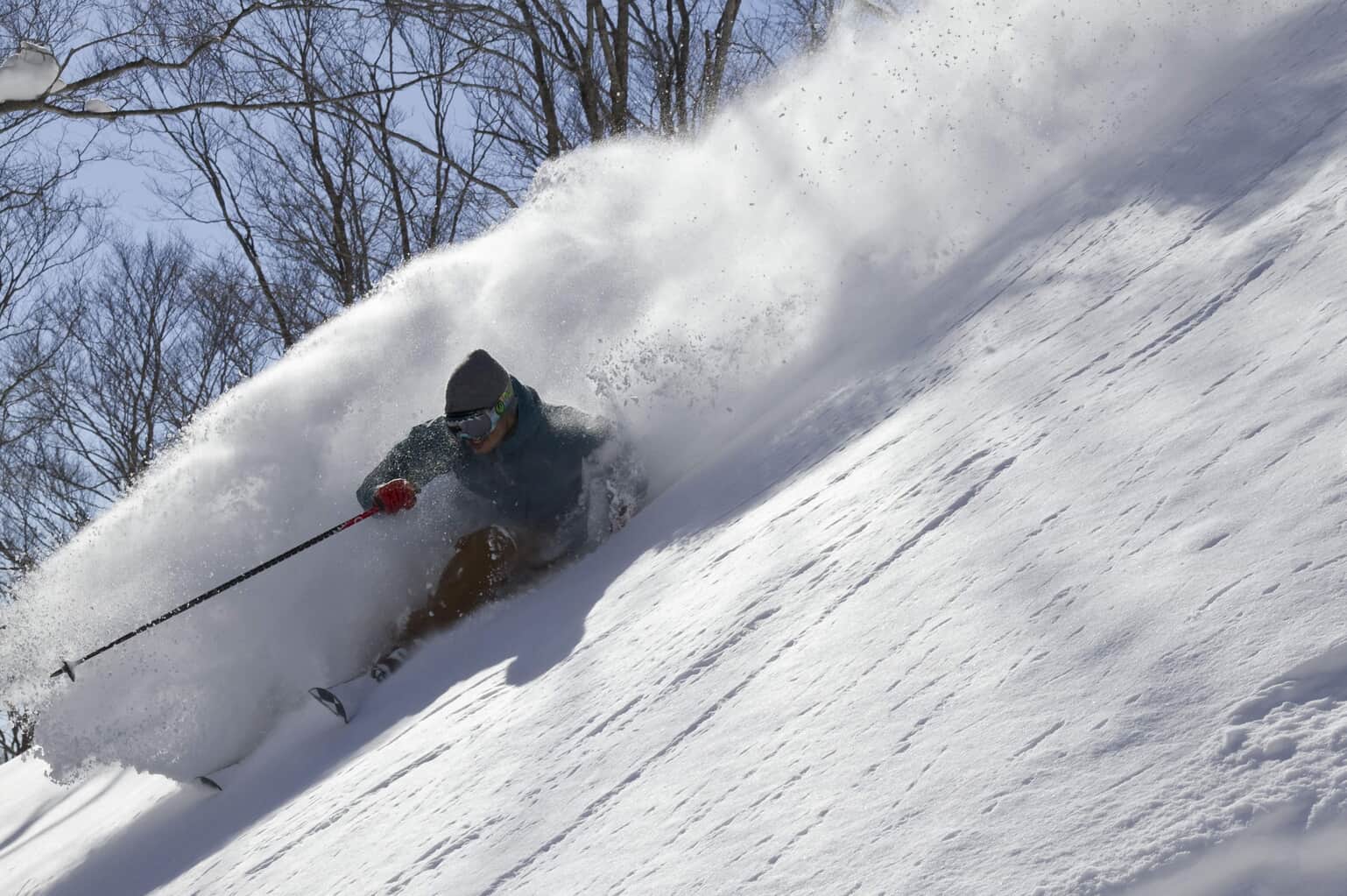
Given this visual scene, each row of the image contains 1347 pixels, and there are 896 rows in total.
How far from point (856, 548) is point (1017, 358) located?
1068 mm

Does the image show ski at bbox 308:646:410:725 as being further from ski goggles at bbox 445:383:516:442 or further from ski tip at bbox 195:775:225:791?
ski goggles at bbox 445:383:516:442

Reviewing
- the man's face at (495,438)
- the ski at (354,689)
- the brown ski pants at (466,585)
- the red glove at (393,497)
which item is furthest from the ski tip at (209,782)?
the man's face at (495,438)

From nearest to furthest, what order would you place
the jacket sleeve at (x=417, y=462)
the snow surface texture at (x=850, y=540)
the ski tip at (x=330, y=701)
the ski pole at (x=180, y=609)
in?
the snow surface texture at (x=850, y=540) → the ski tip at (x=330, y=701) → the ski pole at (x=180, y=609) → the jacket sleeve at (x=417, y=462)

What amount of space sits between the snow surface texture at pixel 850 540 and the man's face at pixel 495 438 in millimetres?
541

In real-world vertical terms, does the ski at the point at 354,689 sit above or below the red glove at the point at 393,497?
below

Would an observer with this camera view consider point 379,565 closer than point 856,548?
No

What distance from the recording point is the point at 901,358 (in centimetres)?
425

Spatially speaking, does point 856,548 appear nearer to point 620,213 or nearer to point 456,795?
point 456,795

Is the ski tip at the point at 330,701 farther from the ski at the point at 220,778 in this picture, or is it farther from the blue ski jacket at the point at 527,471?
the blue ski jacket at the point at 527,471

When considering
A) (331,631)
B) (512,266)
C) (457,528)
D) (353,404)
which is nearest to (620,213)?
(512,266)

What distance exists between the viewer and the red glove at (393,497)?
175 inches

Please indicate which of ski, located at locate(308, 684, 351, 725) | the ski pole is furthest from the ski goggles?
ski, located at locate(308, 684, 351, 725)

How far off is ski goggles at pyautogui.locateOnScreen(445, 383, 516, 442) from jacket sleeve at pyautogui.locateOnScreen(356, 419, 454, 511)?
289 millimetres

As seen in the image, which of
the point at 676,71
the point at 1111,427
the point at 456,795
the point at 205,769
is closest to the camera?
the point at 1111,427
